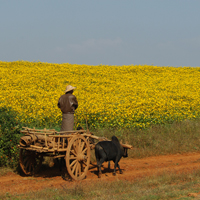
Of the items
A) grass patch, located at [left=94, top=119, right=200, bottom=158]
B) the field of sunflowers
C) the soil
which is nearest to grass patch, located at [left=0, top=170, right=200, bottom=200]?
the soil

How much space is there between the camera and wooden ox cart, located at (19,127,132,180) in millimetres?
8484

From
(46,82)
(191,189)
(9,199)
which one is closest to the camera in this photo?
(9,199)

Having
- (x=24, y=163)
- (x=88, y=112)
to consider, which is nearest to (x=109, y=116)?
(x=88, y=112)

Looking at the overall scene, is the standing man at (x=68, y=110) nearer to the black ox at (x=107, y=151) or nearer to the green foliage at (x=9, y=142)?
the black ox at (x=107, y=151)

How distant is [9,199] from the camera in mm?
6969

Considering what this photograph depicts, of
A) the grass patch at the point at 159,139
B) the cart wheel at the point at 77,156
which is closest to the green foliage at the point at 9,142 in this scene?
the cart wheel at the point at 77,156

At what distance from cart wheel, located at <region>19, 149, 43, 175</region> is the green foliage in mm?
420

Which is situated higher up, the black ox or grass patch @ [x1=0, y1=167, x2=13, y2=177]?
the black ox

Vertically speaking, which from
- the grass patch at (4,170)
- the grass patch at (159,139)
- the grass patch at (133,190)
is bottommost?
the grass patch at (4,170)

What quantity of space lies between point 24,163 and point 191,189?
5.03m

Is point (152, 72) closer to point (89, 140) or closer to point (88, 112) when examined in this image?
point (88, 112)

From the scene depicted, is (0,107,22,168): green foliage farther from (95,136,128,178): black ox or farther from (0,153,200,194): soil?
(95,136,128,178): black ox

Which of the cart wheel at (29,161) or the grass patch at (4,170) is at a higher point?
the cart wheel at (29,161)

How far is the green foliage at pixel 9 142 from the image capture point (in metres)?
10.2
